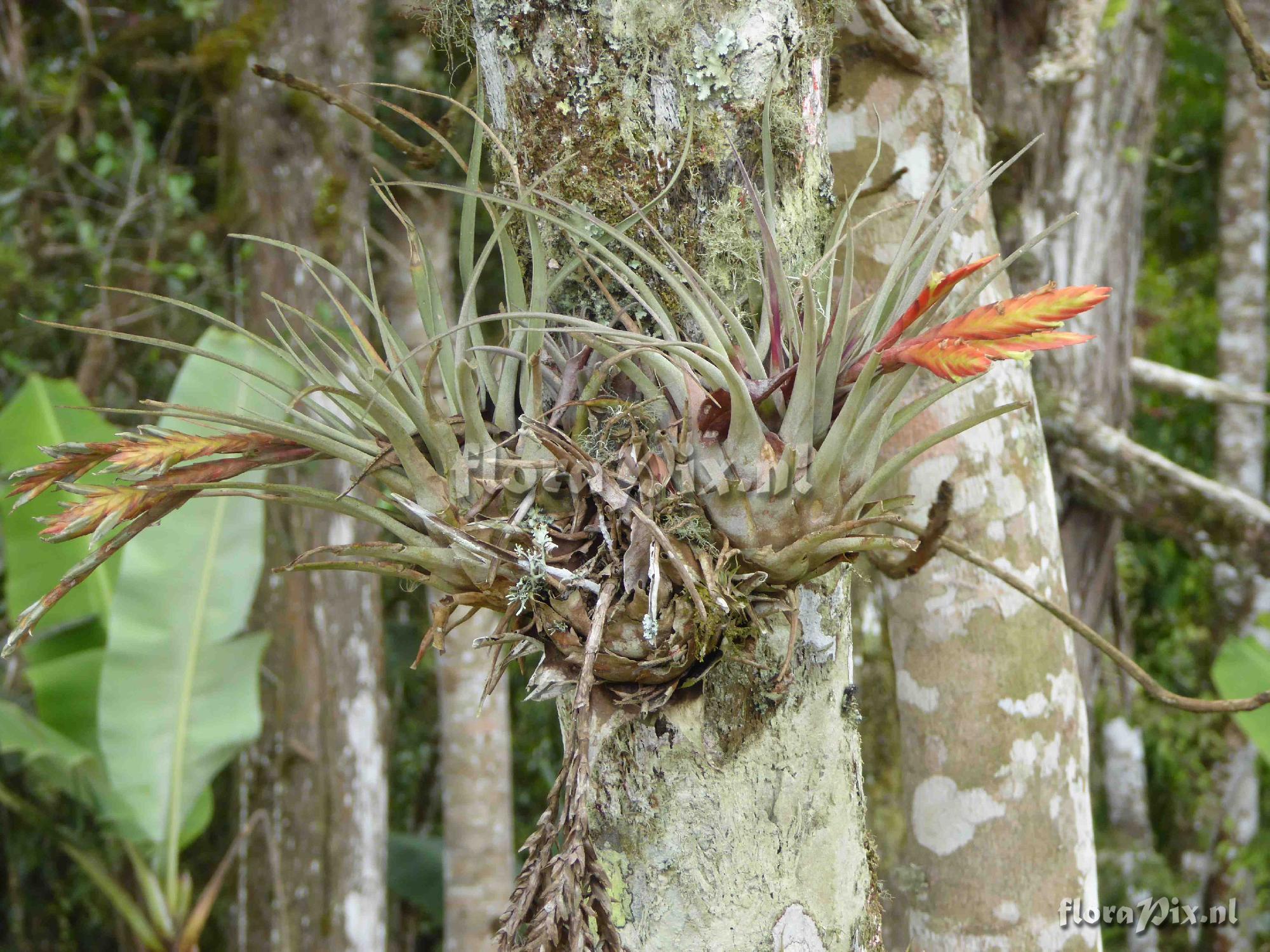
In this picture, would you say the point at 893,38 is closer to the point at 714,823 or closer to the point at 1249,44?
the point at 1249,44

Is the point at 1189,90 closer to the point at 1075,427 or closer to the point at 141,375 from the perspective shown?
the point at 1075,427

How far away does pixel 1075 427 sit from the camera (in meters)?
2.54

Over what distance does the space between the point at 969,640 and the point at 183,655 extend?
1.95m

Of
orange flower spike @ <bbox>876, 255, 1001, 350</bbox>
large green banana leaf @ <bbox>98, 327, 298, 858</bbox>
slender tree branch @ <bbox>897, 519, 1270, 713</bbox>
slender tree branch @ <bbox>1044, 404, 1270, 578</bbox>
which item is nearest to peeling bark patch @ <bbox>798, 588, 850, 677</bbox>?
slender tree branch @ <bbox>897, 519, 1270, 713</bbox>

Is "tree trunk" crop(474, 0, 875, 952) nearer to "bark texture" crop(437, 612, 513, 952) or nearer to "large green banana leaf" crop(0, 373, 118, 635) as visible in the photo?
"large green banana leaf" crop(0, 373, 118, 635)

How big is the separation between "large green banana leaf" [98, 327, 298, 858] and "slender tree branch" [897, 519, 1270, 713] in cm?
193

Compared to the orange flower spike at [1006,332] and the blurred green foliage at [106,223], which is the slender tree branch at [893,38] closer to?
the orange flower spike at [1006,332]

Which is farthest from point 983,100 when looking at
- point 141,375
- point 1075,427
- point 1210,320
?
point 141,375

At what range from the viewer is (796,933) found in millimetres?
785

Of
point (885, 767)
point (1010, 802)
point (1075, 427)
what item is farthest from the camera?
point (1075, 427)

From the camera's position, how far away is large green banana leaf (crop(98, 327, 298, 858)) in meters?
2.38

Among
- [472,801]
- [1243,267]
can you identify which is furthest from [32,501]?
[1243,267]

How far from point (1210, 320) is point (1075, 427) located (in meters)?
2.67

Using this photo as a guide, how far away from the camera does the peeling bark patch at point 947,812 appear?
129cm
